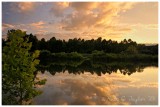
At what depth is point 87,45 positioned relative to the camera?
8484 millimetres

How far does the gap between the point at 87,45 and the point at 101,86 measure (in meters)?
1.72

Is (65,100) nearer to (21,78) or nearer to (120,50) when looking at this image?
(21,78)

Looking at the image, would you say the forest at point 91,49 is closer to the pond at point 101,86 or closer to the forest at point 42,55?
the forest at point 42,55

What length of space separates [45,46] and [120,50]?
1936 millimetres

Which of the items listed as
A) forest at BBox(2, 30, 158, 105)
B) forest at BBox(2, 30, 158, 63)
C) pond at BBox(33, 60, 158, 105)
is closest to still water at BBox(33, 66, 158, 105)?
pond at BBox(33, 60, 158, 105)

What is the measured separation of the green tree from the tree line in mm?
343

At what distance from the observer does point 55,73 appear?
11.8 metres

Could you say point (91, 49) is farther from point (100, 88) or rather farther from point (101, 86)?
point (101, 86)

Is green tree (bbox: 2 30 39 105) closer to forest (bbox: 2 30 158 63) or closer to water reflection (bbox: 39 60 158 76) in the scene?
forest (bbox: 2 30 158 63)

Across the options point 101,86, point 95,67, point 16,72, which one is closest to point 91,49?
point 101,86

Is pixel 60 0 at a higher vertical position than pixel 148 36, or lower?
higher

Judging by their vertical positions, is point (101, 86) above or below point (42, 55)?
below

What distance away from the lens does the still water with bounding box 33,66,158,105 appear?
26.2 ft

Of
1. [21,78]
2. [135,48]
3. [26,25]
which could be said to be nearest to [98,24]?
[135,48]
